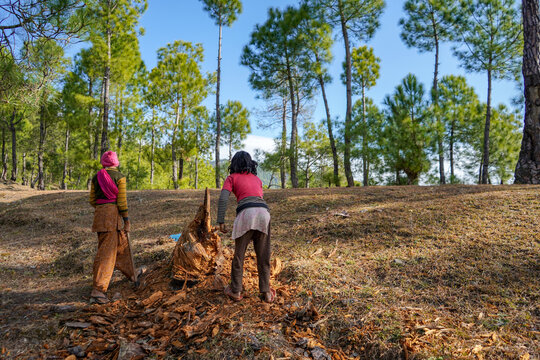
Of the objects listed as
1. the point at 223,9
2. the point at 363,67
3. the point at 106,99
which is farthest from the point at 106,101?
the point at 363,67

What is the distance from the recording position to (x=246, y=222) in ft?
10.5

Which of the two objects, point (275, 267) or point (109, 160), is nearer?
point (109, 160)

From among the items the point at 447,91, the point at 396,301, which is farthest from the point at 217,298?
the point at 447,91

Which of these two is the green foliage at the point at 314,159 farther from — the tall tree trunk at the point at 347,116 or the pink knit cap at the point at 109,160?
the pink knit cap at the point at 109,160

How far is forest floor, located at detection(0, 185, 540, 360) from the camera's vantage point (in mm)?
2648

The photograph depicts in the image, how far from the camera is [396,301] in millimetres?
3203

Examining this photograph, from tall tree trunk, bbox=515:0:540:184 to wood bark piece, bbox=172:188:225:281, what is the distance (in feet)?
28.7

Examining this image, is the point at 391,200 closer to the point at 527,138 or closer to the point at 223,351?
the point at 527,138

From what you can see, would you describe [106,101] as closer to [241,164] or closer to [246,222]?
[241,164]

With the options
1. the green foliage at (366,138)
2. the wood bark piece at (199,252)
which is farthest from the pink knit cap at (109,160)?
the green foliage at (366,138)

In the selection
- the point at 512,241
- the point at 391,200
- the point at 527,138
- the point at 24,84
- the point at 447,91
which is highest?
the point at 447,91

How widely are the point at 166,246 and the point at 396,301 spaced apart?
13.0 feet

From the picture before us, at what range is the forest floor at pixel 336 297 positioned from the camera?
2648 mm

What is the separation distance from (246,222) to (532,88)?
9.11m
